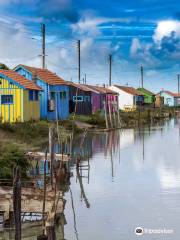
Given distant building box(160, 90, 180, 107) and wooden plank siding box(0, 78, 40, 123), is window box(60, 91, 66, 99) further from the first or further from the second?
distant building box(160, 90, 180, 107)

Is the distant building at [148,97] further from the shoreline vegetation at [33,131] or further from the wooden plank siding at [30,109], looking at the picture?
the wooden plank siding at [30,109]

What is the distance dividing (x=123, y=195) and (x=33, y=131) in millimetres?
14796

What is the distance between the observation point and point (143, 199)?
694 inches

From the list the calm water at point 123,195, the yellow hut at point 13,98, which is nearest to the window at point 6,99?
the yellow hut at point 13,98

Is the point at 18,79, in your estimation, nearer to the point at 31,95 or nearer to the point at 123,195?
the point at 31,95

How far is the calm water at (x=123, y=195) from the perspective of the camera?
46.3 ft

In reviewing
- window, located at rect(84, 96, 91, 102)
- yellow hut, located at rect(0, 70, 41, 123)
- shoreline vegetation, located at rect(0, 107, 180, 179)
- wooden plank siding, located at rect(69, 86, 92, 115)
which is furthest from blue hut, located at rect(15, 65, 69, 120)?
window, located at rect(84, 96, 91, 102)

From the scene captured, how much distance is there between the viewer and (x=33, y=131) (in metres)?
32.1

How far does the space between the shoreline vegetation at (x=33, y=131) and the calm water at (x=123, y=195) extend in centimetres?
224

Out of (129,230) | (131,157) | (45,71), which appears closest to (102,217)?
(129,230)

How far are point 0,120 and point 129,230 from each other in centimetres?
1858

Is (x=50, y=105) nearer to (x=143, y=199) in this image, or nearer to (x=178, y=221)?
(x=143, y=199)

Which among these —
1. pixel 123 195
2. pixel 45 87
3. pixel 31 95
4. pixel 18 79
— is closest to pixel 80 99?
pixel 45 87

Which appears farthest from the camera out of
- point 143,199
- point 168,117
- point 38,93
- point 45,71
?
point 168,117
